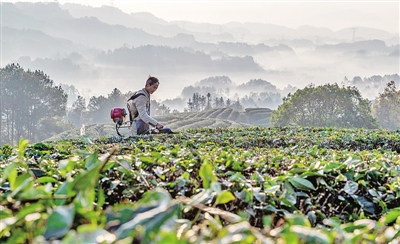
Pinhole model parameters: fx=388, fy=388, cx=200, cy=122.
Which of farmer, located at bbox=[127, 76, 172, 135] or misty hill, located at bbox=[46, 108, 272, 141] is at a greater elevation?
farmer, located at bbox=[127, 76, 172, 135]

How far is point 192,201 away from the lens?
43.1 inches

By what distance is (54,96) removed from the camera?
6550 cm

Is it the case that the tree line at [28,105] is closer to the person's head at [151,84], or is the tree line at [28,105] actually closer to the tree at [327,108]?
the tree at [327,108]

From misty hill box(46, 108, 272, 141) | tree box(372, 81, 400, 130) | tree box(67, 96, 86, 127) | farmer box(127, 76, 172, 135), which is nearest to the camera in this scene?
farmer box(127, 76, 172, 135)

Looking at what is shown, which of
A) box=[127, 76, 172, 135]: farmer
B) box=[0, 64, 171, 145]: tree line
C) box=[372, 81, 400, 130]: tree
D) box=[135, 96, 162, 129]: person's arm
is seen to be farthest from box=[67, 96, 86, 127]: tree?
box=[135, 96, 162, 129]: person's arm

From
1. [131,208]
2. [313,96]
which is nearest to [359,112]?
[313,96]

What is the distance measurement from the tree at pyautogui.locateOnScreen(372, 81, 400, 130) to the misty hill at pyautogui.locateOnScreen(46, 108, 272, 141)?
839 inches

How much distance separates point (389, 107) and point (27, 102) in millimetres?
63920

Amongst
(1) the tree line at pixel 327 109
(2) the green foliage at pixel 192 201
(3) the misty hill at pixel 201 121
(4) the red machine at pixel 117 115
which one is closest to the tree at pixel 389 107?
(1) the tree line at pixel 327 109

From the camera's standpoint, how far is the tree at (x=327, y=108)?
49172 millimetres

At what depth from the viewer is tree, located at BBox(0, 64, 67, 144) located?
6475 cm

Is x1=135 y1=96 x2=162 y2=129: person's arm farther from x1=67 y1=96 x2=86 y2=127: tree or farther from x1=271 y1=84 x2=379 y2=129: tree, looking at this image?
x1=67 y1=96 x2=86 y2=127: tree

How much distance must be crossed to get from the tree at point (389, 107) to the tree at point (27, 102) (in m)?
56.9

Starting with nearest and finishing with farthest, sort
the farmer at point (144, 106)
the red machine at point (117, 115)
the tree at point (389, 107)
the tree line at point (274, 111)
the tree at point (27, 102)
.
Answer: the farmer at point (144, 106) < the red machine at point (117, 115) < the tree line at point (274, 111) < the tree at point (27, 102) < the tree at point (389, 107)
